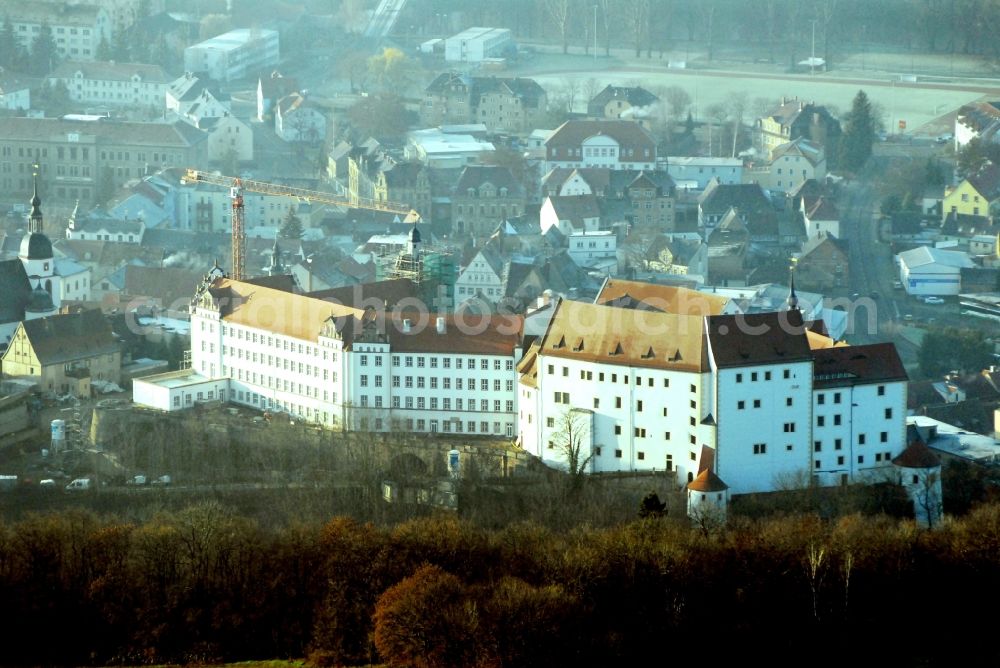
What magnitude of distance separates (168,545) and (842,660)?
35.8 feet

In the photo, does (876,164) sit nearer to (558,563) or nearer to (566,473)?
(566,473)

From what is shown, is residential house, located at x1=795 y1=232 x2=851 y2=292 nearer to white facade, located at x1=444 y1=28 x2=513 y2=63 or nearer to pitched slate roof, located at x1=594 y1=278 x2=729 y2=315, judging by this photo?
pitched slate roof, located at x1=594 y1=278 x2=729 y2=315

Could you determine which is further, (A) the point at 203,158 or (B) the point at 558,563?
(A) the point at 203,158

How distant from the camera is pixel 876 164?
3226 inches

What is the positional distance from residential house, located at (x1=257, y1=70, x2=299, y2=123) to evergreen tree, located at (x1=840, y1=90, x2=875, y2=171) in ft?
62.7

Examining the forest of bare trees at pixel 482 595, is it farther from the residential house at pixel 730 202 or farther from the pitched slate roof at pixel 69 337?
the residential house at pixel 730 202

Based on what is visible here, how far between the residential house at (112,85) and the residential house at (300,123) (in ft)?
16.8

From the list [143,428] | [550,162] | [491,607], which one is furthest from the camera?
[550,162]

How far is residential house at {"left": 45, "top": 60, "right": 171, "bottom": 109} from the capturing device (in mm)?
88438

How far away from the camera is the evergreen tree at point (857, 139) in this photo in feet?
268

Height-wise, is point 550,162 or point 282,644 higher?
point 550,162

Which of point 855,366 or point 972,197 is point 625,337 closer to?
point 855,366

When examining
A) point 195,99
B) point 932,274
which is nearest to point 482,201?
point 932,274

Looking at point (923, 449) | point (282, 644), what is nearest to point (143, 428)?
point (282, 644)
